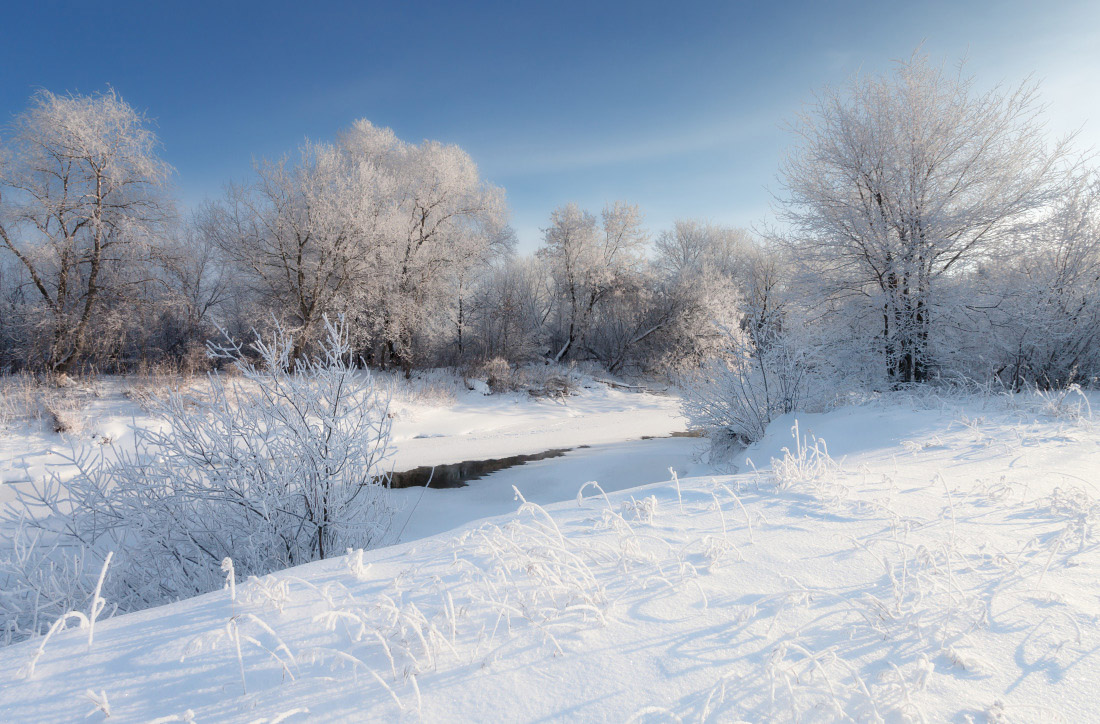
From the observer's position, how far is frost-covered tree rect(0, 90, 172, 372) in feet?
40.7

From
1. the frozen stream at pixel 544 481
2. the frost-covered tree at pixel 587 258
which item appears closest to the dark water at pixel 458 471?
the frozen stream at pixel 544 481

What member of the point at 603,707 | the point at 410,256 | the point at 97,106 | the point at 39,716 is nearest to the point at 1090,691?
the point at 603,707

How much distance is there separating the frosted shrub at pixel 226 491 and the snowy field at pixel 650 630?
1.94 meters

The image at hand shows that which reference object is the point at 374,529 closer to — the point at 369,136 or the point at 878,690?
the point at 878,690

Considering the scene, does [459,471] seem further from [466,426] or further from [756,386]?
[756,386]

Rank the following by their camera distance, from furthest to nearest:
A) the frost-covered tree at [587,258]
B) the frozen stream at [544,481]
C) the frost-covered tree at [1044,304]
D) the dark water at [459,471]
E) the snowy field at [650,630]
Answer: the frost-covered tree at [587,258] < the dark water at [459,471] < the frost-covered tree at [1044,304] < the frozen stream at [544,481] < the snowy field at [650,630]

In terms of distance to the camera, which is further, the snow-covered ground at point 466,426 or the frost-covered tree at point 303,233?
the frost-covered tree at point 303,233

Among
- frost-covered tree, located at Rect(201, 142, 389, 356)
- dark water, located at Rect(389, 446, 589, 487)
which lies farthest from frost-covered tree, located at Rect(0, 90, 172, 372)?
dark water, located at Rect(389, 446, 589, 487)

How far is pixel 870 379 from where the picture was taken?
10.7 metres

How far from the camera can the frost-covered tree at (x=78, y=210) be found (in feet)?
40.7

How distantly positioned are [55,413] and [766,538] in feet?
47.2

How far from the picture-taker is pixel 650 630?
180cm

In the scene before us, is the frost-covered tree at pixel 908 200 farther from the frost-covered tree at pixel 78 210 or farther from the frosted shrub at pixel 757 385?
the frost-covered tree at pixel 78 210

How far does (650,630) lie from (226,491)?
4035mm
